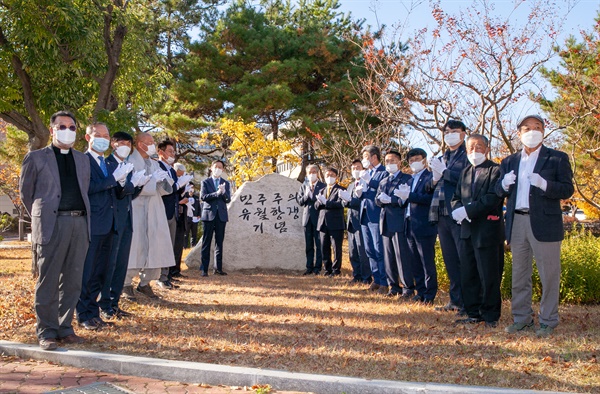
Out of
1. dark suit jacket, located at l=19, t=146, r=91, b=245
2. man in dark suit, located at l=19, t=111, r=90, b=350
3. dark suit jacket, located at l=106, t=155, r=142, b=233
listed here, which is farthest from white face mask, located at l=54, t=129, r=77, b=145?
dark suit jacket, located at l=106, t=155, r=142, b=233

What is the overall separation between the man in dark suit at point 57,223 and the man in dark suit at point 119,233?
2.58 ft

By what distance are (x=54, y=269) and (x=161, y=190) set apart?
2.55 metres

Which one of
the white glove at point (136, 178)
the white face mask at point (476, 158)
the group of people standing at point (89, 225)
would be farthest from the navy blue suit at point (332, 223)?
the white glove at point (136, 178)

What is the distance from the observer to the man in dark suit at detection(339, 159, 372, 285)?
991cm

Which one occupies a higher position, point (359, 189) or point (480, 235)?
point (359, 189)

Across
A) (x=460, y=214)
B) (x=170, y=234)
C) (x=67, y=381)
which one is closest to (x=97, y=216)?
(x=67, y=381)

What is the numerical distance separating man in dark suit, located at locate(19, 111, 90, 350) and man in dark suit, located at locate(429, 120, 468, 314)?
3.75 metres

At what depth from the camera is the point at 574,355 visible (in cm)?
466

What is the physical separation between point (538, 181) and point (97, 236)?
4.34m

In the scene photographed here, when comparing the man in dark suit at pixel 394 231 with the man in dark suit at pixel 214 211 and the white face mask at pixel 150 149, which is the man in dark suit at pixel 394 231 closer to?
the white face mask at pixel 150 149

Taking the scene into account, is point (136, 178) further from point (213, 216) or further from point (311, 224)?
point (311, 224)

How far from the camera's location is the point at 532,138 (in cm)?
549

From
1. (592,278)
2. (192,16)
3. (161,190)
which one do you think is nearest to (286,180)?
(161,190)

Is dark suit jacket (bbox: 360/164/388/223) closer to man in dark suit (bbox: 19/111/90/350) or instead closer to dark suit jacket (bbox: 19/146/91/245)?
man in dark suit (bbox: 19/111/90/350)
